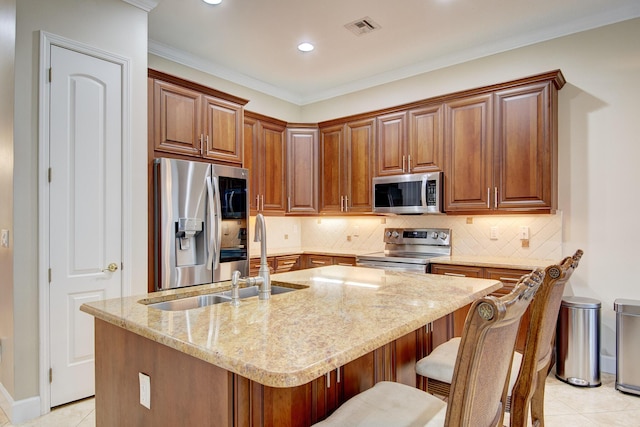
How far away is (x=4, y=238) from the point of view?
2.55 m

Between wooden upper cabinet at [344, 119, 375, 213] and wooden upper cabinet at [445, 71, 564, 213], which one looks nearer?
wooden upper cabinet at [445, 71, 564, 213]

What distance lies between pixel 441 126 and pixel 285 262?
2192 millimetres

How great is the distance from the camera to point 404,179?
12.9 ft

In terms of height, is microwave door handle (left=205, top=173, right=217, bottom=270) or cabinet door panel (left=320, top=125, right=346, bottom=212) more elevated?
cabinet door panel (left=320, top=125, right=346, bottom=212)

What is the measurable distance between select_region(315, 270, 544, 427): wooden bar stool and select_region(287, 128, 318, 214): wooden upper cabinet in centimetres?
337

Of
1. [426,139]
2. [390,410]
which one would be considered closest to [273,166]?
[426,139]

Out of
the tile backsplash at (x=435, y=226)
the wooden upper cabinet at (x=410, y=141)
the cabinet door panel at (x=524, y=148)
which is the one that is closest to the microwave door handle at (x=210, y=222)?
the tile backsplash at (x=435, y=226)

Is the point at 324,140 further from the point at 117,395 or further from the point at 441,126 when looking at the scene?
the point at 117,395

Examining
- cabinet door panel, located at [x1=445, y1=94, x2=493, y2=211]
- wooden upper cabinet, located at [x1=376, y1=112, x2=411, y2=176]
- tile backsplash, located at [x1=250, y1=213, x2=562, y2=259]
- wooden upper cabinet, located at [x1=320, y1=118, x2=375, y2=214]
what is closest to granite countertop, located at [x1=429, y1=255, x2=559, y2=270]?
tile backsplash, located at [x1=250, y1=213, x2=562, y2=259]

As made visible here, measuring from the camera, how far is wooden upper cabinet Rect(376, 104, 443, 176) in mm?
3797

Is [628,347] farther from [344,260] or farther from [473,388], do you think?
[473,388]

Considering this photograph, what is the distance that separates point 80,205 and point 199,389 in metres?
2.05

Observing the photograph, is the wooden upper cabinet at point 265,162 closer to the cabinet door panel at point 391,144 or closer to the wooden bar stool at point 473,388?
the cabinet door panel at point 391,144

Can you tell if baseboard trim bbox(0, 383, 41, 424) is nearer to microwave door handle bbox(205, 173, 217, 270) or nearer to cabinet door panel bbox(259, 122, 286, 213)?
microwave door handle bbox(205, 173, 217, 270)
